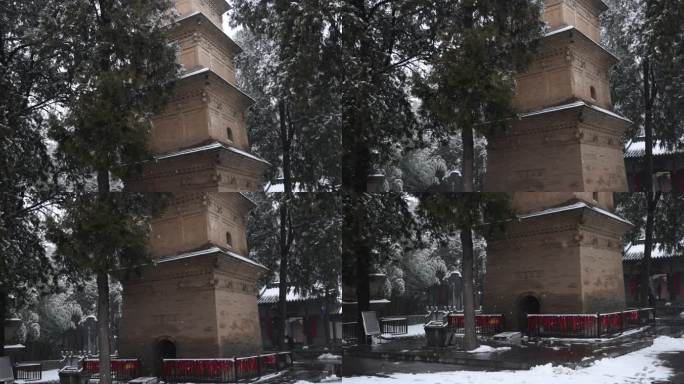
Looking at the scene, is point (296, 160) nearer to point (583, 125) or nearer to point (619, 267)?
point (583, 125)

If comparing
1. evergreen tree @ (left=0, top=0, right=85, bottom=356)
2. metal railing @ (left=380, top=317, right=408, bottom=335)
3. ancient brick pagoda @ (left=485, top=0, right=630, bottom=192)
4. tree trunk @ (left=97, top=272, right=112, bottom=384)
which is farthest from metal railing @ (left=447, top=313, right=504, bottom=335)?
evergreen tree @ (left=0, top=0, right=85, bottom=356)

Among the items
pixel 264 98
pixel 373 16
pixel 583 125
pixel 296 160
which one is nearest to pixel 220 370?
pixel 296 160

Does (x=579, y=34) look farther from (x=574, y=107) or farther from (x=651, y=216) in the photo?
(x=651, y=216)

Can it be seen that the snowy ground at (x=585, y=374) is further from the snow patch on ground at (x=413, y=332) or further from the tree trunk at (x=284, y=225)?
the tree trunk at (x=284, y=225)

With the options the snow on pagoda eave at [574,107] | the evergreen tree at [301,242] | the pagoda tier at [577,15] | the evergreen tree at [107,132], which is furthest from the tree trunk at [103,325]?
the pagoda tier at [577,15]

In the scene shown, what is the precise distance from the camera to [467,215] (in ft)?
25.8

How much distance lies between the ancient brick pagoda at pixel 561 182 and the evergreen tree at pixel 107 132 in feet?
11.6

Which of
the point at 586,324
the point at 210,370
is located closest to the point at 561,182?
the point at 586,324

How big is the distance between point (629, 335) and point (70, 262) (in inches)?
216

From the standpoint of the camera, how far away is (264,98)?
739 centimetres

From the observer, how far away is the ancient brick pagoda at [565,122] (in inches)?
305

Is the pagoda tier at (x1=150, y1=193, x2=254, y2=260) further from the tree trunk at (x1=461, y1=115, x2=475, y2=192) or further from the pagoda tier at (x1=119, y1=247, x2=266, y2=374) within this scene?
the tree trunk at (x1=461, y1=115, x2=475, y2=192)

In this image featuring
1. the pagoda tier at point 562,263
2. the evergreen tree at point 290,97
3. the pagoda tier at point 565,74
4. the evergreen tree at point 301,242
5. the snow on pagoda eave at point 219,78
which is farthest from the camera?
the pagoda tier at point 565,74

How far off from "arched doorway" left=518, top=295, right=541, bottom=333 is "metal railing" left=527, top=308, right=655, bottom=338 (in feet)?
0.24
